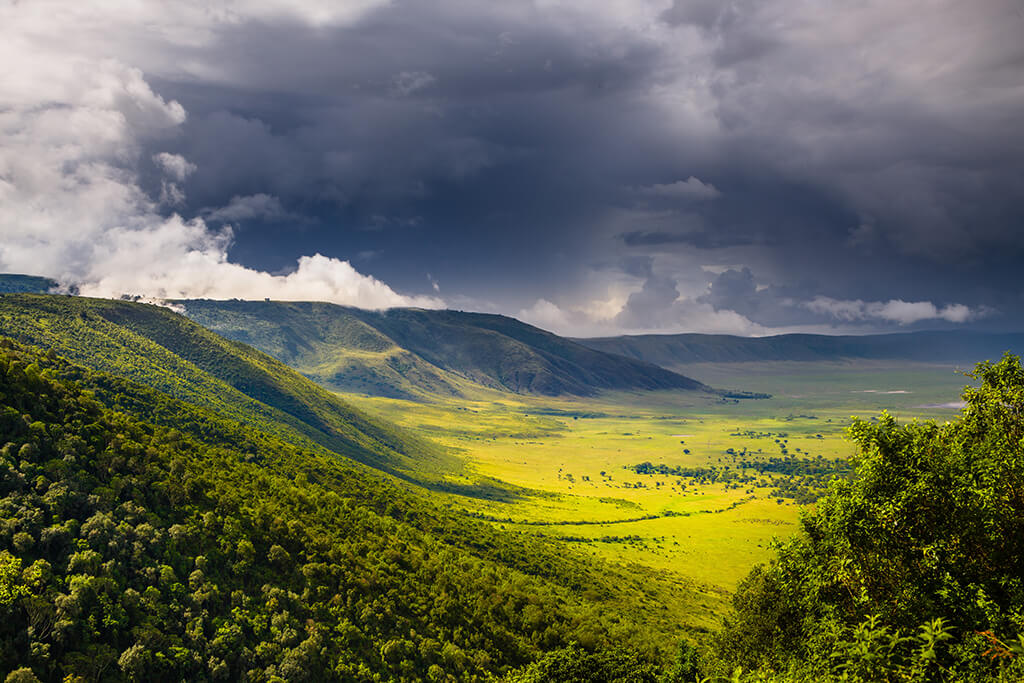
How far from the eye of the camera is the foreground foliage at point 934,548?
21516 mm

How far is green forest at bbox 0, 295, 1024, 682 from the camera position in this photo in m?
25.7

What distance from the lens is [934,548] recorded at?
25531mm

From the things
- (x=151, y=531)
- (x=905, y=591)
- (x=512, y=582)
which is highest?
(x=905, y=591)

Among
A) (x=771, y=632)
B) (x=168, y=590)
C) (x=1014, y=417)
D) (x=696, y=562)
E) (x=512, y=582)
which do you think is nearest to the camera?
(x=1014, y=417)

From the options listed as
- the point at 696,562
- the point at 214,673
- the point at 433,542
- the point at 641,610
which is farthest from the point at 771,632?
the point at 696,562

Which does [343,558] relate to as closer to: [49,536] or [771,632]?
[49,536]

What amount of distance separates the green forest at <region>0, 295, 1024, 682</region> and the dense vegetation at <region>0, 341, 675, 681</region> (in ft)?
1.05

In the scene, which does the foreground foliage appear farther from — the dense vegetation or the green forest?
the dense vegetation

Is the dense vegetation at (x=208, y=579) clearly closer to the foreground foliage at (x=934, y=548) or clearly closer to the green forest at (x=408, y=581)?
the green forest at (x=408, y=581)

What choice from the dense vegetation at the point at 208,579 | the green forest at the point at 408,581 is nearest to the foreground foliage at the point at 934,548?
the green forest at the point at 408,581

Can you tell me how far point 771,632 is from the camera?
5300cm

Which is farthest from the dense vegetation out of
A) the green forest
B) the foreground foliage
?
the foreground foliage

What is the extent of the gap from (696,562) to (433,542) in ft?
363

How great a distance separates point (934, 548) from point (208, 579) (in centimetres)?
8256
